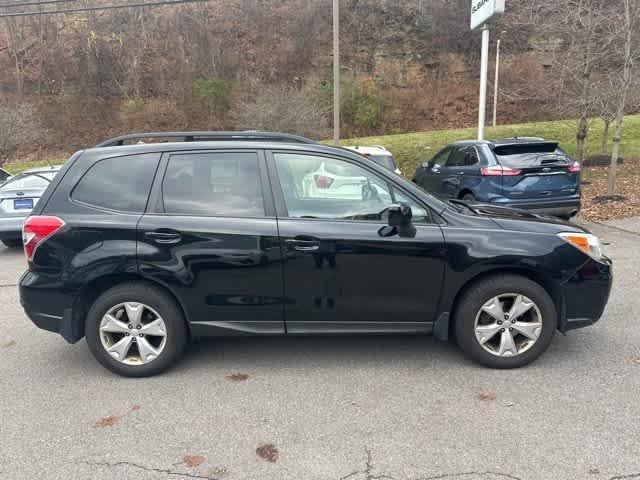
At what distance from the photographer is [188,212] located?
3654 mm

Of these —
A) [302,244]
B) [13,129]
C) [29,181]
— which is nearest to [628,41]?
[302,244]

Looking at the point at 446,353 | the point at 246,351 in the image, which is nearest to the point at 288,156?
the point at 246,351

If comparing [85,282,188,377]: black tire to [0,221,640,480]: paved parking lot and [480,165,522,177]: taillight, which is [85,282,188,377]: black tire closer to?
[0,221,640,480]: paved parking lot

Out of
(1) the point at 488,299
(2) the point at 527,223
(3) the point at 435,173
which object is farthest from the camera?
(3) the point at 435,173

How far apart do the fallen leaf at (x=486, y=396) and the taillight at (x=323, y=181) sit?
6.00ft

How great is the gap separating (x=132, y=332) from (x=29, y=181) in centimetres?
593

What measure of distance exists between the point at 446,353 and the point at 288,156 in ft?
6.57

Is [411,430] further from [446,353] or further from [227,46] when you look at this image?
[227,46]

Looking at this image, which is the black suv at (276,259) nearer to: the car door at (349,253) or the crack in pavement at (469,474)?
the car door at (349,253)

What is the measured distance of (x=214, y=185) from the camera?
3730 millimetres

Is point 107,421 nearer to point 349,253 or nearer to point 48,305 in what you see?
point 48,305

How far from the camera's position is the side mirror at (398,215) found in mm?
3496

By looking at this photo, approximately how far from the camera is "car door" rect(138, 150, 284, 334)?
11.7ft

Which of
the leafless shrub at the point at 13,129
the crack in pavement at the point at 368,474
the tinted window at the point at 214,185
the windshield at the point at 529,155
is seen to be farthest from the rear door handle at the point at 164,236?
the leafless shrub at the point at 13,129
